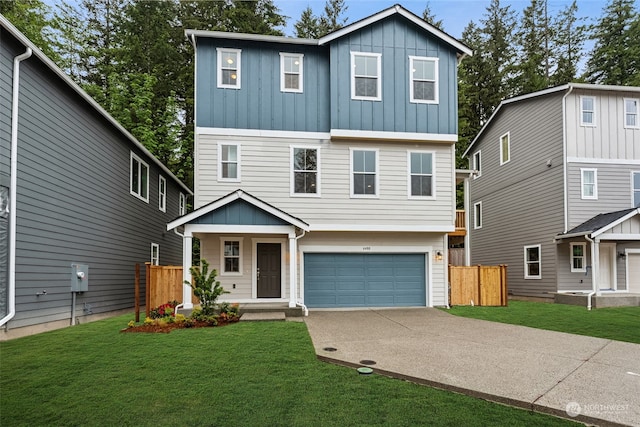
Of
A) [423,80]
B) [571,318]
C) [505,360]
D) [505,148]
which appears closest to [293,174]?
[423,80]

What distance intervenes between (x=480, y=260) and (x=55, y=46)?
23.6 m

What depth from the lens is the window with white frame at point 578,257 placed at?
1453 cm

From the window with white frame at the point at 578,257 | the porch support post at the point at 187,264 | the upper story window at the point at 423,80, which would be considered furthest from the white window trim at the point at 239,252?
the window with white frame at the point at 578,257

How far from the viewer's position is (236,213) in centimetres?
1042

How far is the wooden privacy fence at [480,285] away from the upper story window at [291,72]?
7727mm

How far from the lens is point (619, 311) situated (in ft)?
39.0

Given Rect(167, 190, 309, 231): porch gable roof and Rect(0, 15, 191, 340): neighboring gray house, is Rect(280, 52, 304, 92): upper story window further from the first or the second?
Rect(0, 15, 191, 340): neighboring gray house

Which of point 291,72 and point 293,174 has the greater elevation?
point 291,72

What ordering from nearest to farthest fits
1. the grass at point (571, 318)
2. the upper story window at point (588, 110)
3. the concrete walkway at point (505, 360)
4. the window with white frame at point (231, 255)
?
the concrete walkway at point (505, 360)
the grass at point (571, 318)
the window with white frame at point (231, 255)
the upper story window at point (588, 110)

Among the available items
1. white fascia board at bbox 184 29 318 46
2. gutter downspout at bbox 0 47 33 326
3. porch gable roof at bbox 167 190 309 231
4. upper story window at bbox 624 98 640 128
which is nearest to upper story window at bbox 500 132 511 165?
upper story window at bbox 624 98 640 128

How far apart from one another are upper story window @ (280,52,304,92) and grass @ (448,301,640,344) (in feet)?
26.6

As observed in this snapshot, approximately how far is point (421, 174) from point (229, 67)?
6610 millimetres

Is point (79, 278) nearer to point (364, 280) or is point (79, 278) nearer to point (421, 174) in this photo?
point (364, 280)

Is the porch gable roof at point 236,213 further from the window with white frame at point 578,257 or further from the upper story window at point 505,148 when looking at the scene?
the upper story window at point 505,148
